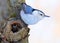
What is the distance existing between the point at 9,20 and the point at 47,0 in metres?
0.21

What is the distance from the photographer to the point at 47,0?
62cm

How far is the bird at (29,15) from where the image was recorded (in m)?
0.55

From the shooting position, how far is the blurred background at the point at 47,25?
2.00 feet

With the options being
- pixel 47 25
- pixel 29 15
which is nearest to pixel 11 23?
pixel 29 15

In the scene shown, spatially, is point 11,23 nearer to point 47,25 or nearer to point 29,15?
point 29,15

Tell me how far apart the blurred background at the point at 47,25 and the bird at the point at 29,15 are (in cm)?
3

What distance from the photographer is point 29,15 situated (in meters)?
0.55

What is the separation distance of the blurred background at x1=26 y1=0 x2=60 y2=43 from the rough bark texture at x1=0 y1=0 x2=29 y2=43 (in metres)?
Answer: 0.07

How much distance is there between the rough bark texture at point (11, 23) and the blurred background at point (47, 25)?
7 centimetres

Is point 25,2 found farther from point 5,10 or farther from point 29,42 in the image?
point 29,42

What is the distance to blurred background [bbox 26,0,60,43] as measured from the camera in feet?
2.00

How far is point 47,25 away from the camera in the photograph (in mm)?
636

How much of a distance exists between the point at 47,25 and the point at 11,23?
0.19m

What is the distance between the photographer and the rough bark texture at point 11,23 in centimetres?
54
